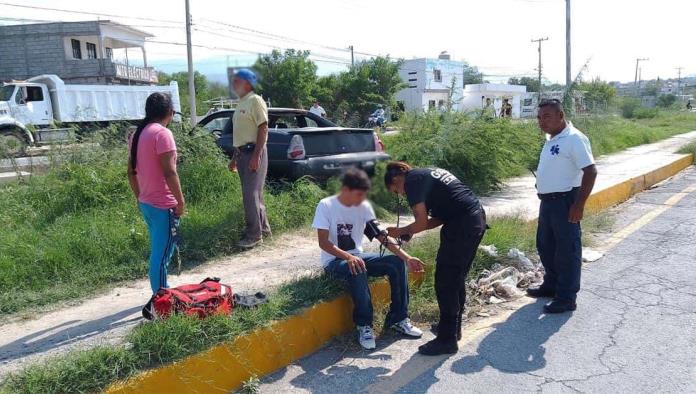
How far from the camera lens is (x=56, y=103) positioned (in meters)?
20.5

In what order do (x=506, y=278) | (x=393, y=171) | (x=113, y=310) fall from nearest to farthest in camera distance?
(x=393, y=171), (x=113, y=310), (x=506, y=278)

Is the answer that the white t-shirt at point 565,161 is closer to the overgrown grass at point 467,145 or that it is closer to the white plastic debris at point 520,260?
the white plastic debris at point 520,260

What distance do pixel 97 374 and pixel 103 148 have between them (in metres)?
5.69

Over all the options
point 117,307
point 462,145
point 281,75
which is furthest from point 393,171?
point 281,75


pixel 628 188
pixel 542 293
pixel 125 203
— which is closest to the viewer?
pixel 542 293

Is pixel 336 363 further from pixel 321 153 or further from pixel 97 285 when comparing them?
pixel 97 285

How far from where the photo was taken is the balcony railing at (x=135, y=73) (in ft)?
120

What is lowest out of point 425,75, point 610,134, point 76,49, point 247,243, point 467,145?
point 247,243

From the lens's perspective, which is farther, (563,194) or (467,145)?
(467,145)

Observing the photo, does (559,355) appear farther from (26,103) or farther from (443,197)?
(26,103)

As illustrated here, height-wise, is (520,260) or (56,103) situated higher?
(56,103)

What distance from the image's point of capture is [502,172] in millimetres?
9422

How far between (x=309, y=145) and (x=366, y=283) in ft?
4.24

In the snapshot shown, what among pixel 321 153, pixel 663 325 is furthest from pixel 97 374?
pixel 663 325
